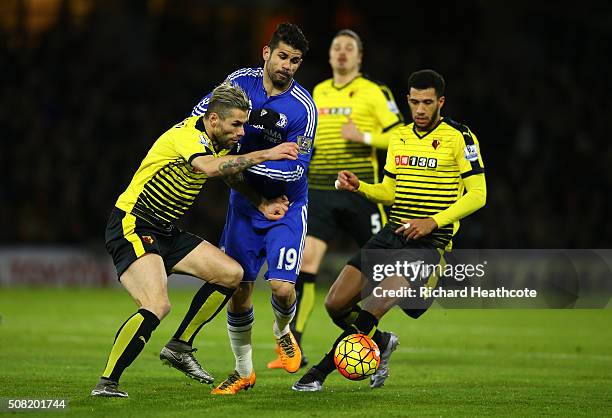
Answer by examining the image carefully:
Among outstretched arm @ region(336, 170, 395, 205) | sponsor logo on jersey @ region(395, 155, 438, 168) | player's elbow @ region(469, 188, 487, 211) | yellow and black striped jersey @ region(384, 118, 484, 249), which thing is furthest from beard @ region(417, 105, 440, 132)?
player's elbow @ region(469, 188, 487, 211)

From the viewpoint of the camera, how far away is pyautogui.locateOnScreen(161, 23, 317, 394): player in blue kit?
319 inches

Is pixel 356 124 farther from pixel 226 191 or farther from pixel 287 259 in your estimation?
pixel 226 191

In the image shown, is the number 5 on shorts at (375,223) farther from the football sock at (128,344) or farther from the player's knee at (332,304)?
the football sock at (128,344)

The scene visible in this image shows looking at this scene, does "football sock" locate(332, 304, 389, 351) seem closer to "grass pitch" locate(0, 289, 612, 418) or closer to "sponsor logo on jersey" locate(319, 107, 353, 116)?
"grass pitch" locate(0, 289, 612, 418)

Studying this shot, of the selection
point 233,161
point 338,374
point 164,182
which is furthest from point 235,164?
point 338,374

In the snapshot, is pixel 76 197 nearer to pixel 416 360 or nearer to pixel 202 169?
pixel 416 360

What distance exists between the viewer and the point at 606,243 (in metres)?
20.1

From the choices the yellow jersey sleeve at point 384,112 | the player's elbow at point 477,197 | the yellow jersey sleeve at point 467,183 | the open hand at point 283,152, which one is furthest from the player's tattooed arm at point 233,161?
A: the yellow jersey sleeve at point 384,112

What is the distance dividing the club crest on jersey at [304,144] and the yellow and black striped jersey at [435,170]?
70cm

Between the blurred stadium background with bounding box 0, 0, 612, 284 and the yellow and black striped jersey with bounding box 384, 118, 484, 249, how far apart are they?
11623 mm

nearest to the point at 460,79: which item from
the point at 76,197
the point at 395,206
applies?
the point at 76,197

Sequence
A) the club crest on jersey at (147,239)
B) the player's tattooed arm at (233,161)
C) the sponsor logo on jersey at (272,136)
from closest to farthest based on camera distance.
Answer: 1. the player's tattooed arm at (233,161)
2. the club crest on jersey at (147,239)
3. the sponsor logo on jersey at (272,136)

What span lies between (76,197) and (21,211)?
990mm

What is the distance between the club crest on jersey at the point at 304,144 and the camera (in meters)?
8.21
